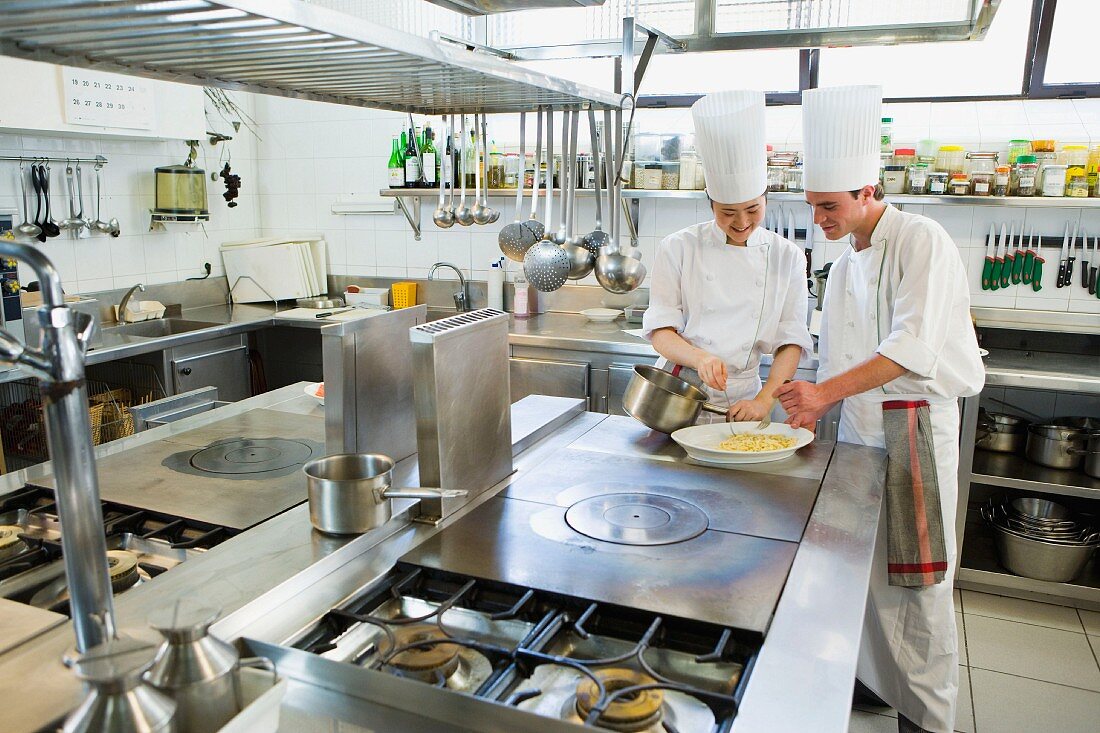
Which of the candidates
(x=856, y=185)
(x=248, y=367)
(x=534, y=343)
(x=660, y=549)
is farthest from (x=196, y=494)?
(x=248, y=367)

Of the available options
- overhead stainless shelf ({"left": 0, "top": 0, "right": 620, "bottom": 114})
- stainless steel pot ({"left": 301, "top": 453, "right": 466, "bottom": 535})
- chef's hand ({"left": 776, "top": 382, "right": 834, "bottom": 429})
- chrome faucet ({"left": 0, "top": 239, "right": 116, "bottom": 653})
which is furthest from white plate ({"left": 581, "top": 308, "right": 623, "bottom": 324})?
chrome faucet ({"left": 0, "top": 239, "right": 116, "bottom": 653})

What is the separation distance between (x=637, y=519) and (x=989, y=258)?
2.91 m

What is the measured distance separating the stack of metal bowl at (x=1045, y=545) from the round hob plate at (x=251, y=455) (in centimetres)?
279

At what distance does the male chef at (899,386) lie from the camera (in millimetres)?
2166

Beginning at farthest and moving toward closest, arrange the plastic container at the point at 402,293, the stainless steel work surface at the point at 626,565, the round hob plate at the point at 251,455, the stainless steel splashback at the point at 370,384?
1. the plastic container at the point at 402,293
2. the round hob plate at the point at 251,455
3. the stainless steel splashback at the point at 370,384
4. the stainless steel work surface at the point at 626,565

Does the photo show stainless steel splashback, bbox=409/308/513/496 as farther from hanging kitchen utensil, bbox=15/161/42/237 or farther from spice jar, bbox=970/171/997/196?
hanging kitchen utensil, bbox=15/161/42/237

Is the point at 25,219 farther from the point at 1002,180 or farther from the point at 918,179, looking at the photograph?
the point at 1002,180

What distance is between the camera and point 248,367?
4484 mm

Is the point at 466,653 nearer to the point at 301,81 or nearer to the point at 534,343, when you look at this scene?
the point at 301,81

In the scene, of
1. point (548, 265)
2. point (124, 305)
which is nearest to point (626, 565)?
point (548, 265)

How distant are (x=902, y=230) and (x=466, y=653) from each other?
169 cm

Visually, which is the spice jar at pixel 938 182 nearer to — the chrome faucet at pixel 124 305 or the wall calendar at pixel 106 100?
the wall calendar at pixel 106 100

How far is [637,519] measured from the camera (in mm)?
1637

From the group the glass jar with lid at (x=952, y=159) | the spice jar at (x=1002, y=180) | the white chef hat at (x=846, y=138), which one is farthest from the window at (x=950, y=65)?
the white chef hat at (x=846, y=138)
